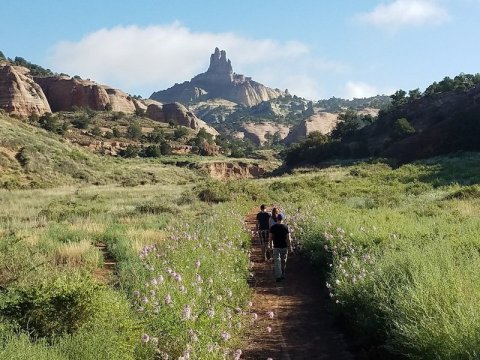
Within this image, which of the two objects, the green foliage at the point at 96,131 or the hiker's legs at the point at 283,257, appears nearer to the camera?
the hiker's legs at the point at 283,257

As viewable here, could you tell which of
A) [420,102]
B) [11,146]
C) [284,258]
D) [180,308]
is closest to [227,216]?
[284,258]

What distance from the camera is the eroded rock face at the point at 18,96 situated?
276 ft

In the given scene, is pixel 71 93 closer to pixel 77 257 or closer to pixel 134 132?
pixel 134 132

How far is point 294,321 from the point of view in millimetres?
8312

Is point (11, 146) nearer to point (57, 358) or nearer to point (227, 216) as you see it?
point (227, 216)

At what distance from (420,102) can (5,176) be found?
61.3m

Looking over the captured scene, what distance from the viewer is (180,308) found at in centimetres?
567

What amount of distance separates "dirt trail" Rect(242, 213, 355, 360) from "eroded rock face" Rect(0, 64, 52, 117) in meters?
83.2

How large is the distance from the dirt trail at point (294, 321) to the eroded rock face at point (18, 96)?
8325 centimetres

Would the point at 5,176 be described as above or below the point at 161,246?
above

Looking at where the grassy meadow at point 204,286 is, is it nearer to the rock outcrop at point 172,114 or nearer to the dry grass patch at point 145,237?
the dry grass patch at point 145,237

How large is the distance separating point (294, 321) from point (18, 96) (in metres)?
90.6

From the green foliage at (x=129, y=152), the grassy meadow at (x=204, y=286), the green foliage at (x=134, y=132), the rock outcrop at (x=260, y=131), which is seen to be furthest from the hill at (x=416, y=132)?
the rock outcrop at (x=260, y=131)

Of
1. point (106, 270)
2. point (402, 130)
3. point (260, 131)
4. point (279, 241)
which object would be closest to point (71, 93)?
point (260, 131)
